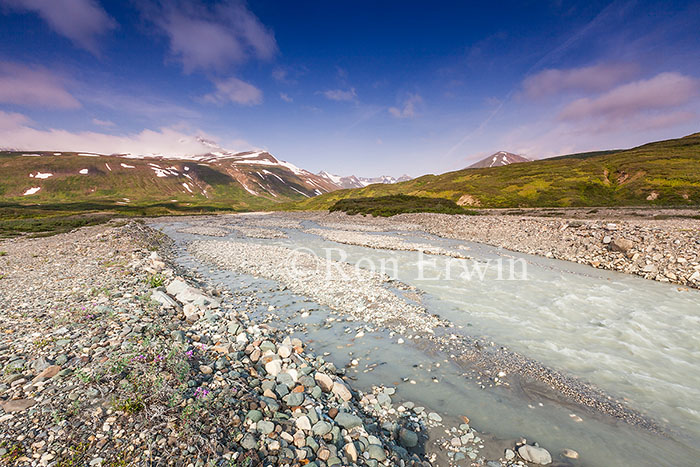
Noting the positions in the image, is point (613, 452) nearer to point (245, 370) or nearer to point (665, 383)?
point (665, 383)

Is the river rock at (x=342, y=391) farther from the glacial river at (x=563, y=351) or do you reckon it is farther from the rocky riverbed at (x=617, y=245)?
the rocky riverbed at (x=617, y=245)

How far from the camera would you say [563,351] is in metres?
9.74

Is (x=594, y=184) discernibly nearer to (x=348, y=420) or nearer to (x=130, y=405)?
(x=348, y=420)

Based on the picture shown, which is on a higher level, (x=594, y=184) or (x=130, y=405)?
(x=594, y=184)

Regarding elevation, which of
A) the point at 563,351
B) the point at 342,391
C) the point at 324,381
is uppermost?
the point at 324,381

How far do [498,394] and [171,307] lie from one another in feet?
38.7

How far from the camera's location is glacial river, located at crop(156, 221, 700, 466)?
6.35 m

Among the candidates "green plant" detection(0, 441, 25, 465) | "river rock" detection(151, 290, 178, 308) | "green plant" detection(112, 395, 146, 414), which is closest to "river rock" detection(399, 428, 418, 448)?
"green plant" detection(112, 395, 146, 414)

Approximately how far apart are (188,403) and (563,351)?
1139 cm

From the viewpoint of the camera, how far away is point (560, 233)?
95.3 feet

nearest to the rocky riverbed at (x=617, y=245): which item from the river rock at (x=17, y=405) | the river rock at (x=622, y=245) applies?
the river rock at (x=622, y=245)

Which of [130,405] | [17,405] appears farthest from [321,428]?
[17,405]

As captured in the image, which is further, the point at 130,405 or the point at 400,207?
the point at 400,207

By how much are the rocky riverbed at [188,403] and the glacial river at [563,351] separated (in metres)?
0.90
